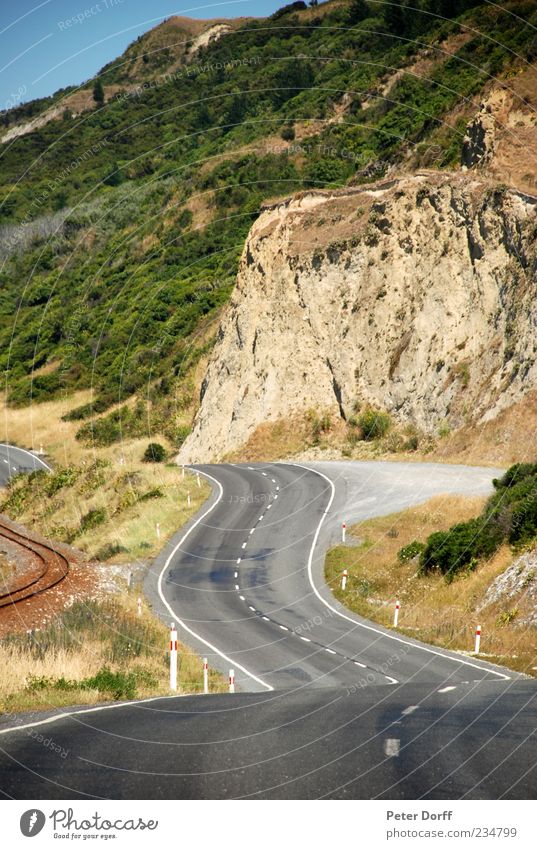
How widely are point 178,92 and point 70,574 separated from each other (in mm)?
122149

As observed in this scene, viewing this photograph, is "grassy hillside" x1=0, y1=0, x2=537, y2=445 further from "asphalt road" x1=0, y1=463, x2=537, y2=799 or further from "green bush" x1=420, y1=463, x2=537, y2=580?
"asphalt road" x1=0, y1=463, x2=537, y2=799

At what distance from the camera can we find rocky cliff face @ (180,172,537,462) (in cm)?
5134

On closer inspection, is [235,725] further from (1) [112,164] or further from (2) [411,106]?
(1) [112,164]

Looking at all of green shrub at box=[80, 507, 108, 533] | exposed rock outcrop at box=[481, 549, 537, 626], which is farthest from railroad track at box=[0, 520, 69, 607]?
exposed rock outcrop at box=[481, 549, 537, 626]

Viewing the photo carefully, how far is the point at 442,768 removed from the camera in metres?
8.39

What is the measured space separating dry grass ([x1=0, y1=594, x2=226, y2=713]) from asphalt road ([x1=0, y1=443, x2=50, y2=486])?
4015 centimetres

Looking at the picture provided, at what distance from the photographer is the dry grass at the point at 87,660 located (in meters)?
13.6

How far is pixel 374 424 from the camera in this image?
186 feet

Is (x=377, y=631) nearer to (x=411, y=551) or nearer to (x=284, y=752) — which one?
(x=411, y=551)

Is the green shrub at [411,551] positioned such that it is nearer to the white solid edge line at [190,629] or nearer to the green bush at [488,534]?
the green bush at [488,534]

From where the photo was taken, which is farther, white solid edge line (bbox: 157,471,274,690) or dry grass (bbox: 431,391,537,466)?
dry grass (bbox: 431,391,537,466)

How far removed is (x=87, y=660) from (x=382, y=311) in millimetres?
45555

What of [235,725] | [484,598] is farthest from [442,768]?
[484,598]

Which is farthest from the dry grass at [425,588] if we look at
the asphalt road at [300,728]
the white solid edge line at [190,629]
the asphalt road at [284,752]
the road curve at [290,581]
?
the asphalt road at [284,752]
